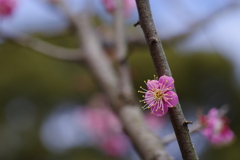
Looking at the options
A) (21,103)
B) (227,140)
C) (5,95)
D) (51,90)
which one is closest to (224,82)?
(51,90)

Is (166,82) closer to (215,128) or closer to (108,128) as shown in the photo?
(215,128)

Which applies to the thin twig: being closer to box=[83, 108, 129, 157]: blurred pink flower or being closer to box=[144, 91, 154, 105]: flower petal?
box=[144, 91, 154, 105]: flower petal

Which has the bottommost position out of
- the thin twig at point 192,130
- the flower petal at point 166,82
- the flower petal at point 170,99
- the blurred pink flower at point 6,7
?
the flower petal at point 170,99

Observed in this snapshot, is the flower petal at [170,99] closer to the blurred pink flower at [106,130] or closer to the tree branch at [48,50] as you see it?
the tree branch at [48,50]

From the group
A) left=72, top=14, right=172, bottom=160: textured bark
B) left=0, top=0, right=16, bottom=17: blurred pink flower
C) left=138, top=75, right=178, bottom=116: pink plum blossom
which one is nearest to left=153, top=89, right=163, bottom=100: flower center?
left=138, top=75, right=178, bottom=116: pink plum blossom

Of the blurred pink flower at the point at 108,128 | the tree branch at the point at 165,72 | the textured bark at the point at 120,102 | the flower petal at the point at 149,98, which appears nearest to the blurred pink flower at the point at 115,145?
the blurred pink flower at the point at 108,128

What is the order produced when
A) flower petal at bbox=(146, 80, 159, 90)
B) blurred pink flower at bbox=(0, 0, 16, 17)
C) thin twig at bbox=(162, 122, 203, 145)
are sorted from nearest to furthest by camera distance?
flower petal at bbox=(146, 80, 159, 90)
thin twig at bbox=(162, 122, 203, 145)
blurred pink flower at bbox=(0, 0, 16, 17)
